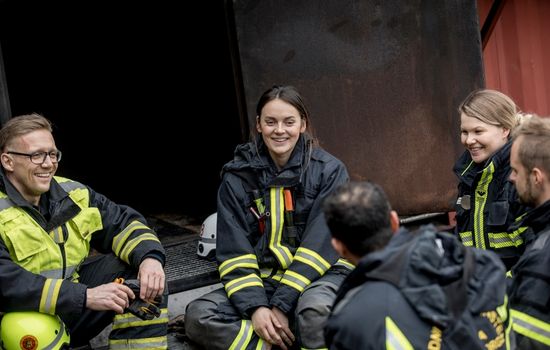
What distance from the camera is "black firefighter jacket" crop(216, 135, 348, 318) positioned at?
3.46m

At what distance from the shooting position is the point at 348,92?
462cm

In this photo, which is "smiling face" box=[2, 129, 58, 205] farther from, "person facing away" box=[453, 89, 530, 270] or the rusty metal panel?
"person facing away" box=[453, 89, 530, 270]

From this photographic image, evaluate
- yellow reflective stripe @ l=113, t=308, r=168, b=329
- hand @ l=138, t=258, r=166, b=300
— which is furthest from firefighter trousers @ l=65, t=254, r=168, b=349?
hand @ l=138, t=258, r=166, b=300

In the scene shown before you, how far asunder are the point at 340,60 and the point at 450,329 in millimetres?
2732

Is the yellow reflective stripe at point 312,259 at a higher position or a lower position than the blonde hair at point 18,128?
lower

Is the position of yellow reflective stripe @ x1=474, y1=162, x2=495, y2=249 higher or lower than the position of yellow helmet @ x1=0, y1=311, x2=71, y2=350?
higher

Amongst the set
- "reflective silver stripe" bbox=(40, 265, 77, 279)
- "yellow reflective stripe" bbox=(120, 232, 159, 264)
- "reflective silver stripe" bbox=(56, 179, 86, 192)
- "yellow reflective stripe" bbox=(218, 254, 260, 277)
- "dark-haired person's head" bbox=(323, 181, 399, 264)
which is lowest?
"yellow reflective stripe" bbox=(218, 254, 260, 277)

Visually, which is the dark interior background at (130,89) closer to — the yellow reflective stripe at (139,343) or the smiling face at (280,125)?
the smiling face at (280,125)

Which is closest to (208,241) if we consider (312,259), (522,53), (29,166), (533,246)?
(312,259)

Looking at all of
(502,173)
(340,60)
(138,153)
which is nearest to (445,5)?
(340,60)

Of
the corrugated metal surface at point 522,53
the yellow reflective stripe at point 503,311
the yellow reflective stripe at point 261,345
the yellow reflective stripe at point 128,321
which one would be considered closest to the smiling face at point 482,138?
the yellow reflective stripe at point 261,345

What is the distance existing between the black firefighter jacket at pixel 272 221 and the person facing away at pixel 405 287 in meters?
1.26

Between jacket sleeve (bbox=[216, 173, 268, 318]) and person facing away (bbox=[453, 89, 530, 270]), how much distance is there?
3.28 feet

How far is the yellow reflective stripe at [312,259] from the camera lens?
3.45m
